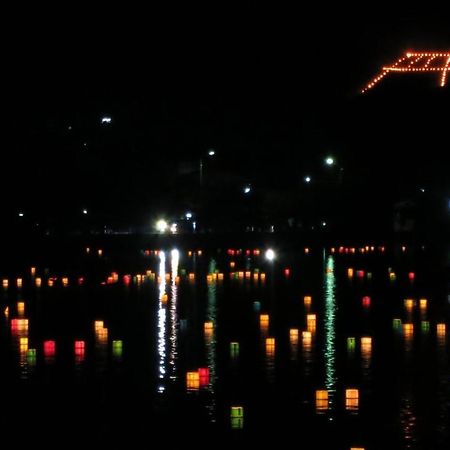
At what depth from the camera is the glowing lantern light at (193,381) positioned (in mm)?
13602

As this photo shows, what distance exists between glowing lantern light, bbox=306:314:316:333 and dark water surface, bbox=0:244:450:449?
0.07 m

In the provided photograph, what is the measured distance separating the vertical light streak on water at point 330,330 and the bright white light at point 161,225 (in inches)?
1094

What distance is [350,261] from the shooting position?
3503cm

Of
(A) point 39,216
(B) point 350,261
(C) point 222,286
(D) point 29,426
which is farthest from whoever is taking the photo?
(A) point 39,216

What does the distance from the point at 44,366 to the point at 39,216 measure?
29201 mm

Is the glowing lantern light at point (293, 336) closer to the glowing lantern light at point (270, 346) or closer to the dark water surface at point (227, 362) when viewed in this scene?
the dark water surface at point (227, 362)

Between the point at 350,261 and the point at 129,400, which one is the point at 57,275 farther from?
the point at 129,400

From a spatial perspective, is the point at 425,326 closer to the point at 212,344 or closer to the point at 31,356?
the point at 212,344

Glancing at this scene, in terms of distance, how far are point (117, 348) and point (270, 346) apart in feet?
7.47

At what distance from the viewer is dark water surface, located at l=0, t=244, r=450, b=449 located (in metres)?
11.6

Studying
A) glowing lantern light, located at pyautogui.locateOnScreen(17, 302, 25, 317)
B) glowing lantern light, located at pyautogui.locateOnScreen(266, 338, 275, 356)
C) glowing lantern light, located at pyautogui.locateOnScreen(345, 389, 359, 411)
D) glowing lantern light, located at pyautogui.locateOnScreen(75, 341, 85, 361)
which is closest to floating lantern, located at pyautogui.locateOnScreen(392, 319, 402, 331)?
glowing lantern light, located at pyautogui.locateOnScreen(266, 338, 275, 356)

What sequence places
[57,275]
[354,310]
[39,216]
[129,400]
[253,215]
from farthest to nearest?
[253,215] → [39,216] → [57,275] → [354,310] → [129,400]

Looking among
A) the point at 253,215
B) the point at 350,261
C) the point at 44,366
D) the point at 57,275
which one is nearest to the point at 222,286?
the point at 57,275

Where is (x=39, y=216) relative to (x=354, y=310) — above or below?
above
